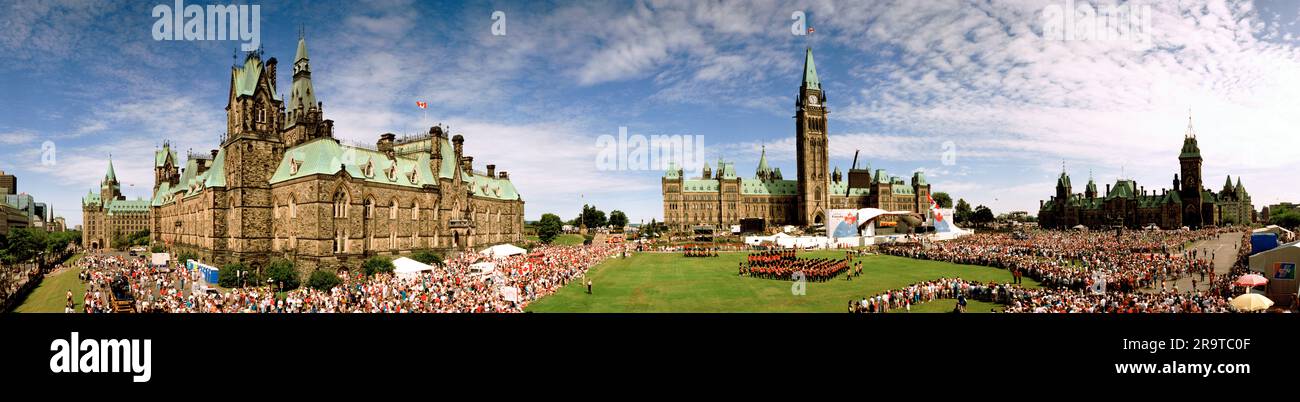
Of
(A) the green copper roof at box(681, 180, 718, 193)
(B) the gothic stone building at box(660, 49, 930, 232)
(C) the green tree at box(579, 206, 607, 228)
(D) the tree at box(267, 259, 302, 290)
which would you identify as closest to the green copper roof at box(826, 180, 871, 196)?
(B) the gothic stone building at box(660, 49, 930, 232)

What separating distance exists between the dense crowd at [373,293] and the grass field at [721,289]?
5.33ft

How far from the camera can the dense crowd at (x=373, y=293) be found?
69.3 ft

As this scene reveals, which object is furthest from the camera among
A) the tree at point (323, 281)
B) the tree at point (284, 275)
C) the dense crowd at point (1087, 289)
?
the tree at point (284, 275)

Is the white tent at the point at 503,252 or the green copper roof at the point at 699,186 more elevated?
the green copper roof at the point at 699,186

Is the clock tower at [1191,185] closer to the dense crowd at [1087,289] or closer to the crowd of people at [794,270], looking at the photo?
the dense crowd at [1087,289]

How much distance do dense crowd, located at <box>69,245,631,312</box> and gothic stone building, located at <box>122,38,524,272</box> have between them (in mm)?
4070

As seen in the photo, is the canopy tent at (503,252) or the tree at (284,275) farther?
the canopy tent at (503,252)

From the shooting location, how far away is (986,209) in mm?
154875

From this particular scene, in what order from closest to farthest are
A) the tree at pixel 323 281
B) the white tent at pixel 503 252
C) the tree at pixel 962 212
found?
the tree at pixel 323 281, the white tent at pixel 503 252, the tree at pixel 962 212

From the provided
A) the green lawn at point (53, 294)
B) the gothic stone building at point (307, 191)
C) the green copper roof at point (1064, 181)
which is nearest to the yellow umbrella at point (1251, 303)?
the green lawn at point (53, 294)

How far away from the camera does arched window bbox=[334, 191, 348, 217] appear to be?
39594mm

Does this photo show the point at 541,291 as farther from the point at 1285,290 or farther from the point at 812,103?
the point at 812,103

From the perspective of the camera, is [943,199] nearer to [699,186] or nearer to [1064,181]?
[1064,181]
